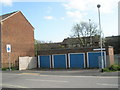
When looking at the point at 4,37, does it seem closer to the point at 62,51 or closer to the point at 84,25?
the point at 62,51

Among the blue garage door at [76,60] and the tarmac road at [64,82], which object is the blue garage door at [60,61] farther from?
the tarmac road at [64,82]

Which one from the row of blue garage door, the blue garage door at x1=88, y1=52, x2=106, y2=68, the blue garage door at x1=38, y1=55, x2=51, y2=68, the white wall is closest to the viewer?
the blue garage door at x1=88, y1=52, x2=106, y2=68

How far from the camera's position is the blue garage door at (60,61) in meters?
29.4

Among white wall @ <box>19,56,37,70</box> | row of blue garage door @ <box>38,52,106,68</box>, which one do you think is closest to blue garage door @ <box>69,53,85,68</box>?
row of blue garage door @ <box>38,52,106,68</box>

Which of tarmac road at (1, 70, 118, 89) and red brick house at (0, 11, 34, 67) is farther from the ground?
red brick house at (0, 11, 34, 67)

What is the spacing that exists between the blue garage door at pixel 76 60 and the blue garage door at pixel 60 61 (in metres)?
1.03

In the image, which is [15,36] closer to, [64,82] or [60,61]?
[60,61]

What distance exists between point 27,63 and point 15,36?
326 inches

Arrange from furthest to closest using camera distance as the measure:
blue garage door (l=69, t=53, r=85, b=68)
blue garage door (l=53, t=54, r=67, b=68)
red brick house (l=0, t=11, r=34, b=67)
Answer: red brick house (l=0, t=11, r=34, b=67), blue garage door (l=53, t=54, r=67, b=68), blue garage door (l=69, t=53, r=85, b=68)

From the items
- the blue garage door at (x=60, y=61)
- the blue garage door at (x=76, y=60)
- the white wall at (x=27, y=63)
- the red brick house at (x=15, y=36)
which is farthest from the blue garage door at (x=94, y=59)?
the red brick house at (x=15, y=36)

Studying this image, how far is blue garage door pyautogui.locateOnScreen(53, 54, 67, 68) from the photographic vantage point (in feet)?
96.5

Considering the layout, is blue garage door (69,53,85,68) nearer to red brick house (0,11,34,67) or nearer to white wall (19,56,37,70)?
white wall (19,56,37,70)

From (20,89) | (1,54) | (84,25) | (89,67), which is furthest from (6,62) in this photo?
(84,25)

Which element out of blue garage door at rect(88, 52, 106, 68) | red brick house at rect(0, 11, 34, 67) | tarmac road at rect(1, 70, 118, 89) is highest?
red brick house at rect(0, 11, 34, 67)
